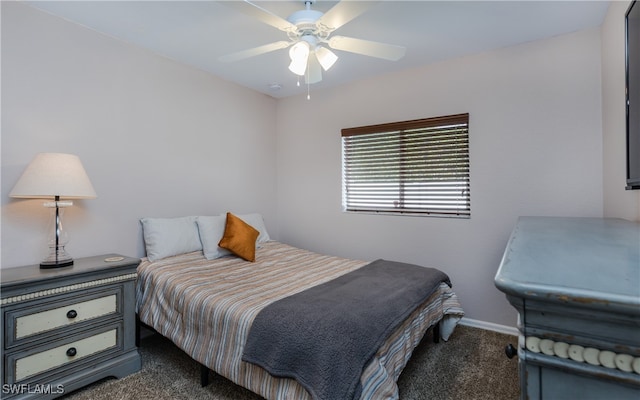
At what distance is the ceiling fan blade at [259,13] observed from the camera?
160 centimetres

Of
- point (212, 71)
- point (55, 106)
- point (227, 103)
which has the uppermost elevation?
point (212, 71)

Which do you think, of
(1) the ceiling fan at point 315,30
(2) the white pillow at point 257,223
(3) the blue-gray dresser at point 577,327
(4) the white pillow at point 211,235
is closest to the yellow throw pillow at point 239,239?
(4) the white pillow at point 211,235

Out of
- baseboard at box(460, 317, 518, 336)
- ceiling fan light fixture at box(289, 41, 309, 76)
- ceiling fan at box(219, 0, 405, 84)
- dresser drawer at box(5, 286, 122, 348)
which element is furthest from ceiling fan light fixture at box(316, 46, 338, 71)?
baseboard at box(460, 317, 518, 336)

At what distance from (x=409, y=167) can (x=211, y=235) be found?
6.86ft

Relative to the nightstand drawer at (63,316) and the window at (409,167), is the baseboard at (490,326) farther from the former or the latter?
the nightstand drawer at (63,316)

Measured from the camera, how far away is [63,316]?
1912 mm

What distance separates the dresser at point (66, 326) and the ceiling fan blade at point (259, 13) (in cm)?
181

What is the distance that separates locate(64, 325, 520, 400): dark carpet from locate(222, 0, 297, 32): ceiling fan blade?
7.32ft

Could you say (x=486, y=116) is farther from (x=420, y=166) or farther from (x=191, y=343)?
(x=191, y=343)

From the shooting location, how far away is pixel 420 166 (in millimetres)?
3162

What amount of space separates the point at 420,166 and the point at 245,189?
2049 millimetres

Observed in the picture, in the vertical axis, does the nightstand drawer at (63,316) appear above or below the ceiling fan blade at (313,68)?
below

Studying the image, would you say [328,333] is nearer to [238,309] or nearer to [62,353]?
[238,309]

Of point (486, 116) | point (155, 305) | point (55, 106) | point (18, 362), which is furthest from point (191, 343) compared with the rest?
point (486, 116)
